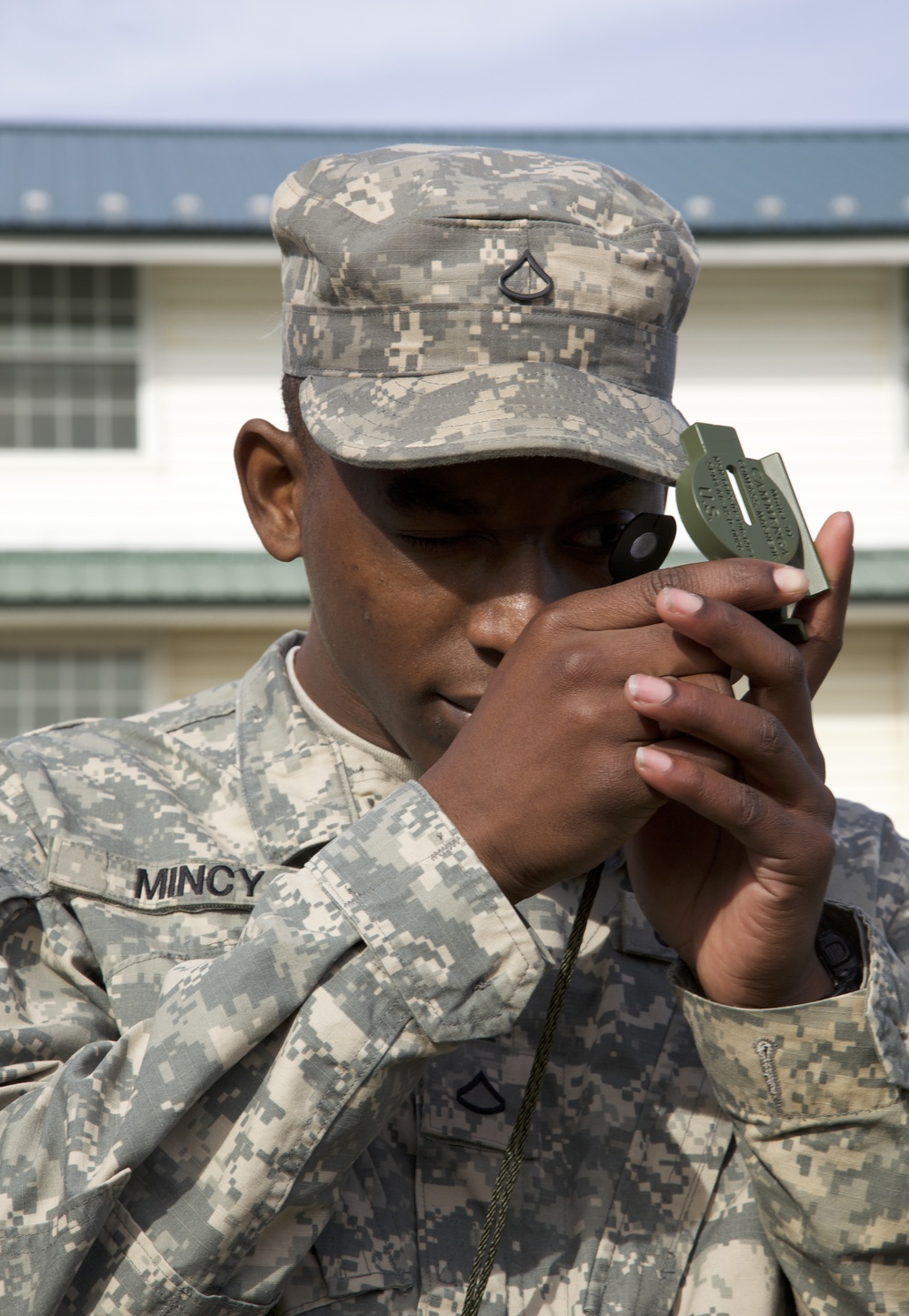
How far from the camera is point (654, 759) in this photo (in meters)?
1.55

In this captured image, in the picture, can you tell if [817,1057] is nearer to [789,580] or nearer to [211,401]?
[789,580]

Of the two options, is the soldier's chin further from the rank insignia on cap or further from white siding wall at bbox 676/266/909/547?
white siding wall at bbox 676/266/909/547

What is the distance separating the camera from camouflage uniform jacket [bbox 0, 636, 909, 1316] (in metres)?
1.64

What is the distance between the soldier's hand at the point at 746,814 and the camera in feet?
5.11

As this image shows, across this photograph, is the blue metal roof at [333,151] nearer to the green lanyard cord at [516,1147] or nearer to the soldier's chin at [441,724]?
the soldier's chin at [441,724]

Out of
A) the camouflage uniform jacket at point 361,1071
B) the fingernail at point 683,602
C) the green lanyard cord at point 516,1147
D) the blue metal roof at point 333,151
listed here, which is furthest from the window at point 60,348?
the fingernail at point 683,602

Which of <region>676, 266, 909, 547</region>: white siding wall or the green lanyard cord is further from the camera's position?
<region>676, 266, 909, 547</region>: white siding wall

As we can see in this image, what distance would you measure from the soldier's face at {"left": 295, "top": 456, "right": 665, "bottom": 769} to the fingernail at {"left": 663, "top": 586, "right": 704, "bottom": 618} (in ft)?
1.35

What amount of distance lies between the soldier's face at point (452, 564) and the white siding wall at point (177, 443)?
1034 cm

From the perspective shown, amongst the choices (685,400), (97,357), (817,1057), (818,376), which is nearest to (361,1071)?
(817,1057)

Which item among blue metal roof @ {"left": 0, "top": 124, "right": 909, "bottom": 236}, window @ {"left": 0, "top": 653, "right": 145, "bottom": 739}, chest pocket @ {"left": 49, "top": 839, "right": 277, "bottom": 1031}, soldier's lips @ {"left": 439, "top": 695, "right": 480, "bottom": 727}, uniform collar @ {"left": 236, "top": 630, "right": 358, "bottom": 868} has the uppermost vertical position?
soldier's lips @ {"left": 439, "top": 695, "right": 480, "bottom": 727}

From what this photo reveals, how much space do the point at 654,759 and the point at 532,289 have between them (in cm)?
80

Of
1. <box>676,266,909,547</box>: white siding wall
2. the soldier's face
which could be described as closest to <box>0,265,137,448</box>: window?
<box>676,266,909,547</box>: white siding wall

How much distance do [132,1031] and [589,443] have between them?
0.94 metres
